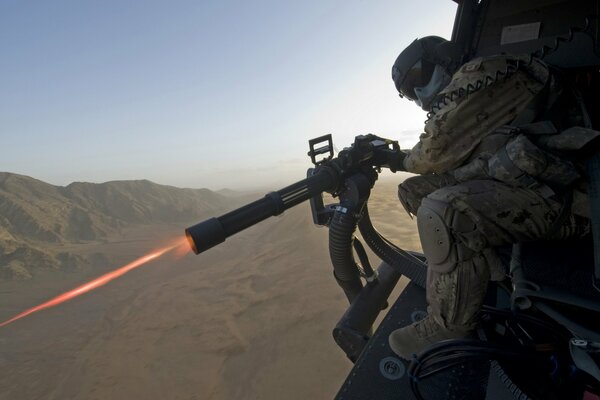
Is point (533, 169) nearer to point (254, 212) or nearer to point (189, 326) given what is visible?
point (254, 212)

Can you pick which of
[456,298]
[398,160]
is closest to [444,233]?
[456,298]

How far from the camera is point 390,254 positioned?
3.26 metres

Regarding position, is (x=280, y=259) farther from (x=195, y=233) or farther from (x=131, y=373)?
(x=195, y=233)

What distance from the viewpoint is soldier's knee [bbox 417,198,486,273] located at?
165 cm

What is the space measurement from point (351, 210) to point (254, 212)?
1008mm

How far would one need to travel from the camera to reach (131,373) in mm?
7070

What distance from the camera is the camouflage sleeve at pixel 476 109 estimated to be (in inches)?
72.7

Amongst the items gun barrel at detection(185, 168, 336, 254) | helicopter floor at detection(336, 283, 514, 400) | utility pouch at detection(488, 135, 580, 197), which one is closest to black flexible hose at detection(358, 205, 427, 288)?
gun barrel at detection(185, 168, 336, 254)

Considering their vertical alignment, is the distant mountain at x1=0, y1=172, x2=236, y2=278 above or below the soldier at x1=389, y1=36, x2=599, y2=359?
above

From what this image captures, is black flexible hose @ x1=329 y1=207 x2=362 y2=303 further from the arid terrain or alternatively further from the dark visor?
the arid terrain

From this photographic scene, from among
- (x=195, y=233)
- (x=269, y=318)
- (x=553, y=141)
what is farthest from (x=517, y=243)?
(x=269, y=318)

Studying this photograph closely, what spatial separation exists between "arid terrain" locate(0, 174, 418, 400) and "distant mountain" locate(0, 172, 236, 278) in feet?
1.95

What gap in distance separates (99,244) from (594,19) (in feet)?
109

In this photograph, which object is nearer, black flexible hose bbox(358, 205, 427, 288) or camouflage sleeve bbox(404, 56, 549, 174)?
camouflage sleeve bbox(404, 56, 549, 174)
